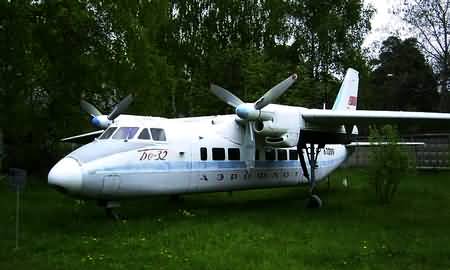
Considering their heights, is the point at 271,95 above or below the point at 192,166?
above

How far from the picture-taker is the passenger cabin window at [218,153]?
14.2m

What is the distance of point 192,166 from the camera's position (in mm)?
13375

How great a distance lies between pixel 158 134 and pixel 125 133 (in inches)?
35.4

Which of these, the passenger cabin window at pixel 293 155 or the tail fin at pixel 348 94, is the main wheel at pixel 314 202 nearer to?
the passenger cabin window at pixel 293 155

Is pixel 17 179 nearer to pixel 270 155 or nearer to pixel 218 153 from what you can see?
pixel 218 153

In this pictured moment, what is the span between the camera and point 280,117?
46.7 feet

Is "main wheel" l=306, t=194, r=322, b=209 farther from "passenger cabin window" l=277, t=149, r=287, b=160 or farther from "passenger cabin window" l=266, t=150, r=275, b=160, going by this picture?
"passenger cabin window" l=277, t=149, r=287, b=160

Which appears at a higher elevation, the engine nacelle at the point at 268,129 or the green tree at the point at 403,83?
the green tree at the point at 403,83

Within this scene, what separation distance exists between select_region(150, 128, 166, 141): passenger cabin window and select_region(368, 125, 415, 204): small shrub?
7.39 meters

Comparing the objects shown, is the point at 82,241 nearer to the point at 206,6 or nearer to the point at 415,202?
the point at 415,202

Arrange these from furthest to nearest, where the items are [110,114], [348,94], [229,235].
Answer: [348,94] < [110,114] < [229,235]

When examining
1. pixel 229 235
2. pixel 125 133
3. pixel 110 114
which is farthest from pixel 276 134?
pixel 110 114

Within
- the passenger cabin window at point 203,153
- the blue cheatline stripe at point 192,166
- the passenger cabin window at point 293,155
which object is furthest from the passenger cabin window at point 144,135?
the passenger cabin window at point 293,155

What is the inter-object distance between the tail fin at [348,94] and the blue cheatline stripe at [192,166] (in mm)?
3397
